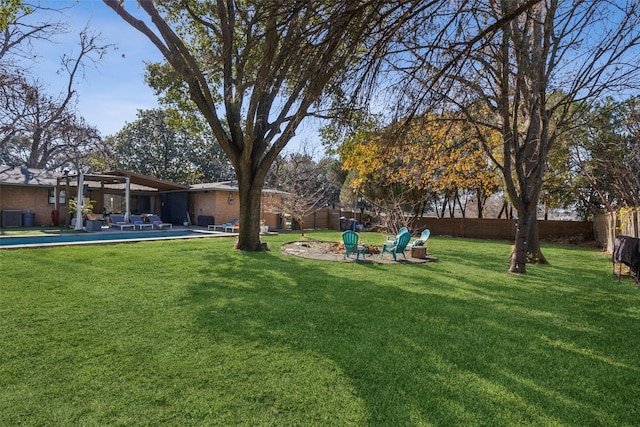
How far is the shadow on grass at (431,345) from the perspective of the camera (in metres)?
2.64

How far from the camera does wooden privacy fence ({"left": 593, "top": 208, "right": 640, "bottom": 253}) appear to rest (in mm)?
9633

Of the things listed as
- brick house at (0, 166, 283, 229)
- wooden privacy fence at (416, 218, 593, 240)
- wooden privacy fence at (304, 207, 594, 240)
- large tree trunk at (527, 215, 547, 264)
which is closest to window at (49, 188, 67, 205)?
brick house at (0, 166, 283, 229)

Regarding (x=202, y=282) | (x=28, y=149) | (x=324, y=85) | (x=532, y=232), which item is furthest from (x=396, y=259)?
A: (x=28, y=149)

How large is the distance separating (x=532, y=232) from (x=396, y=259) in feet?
14.0

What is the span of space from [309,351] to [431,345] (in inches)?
51.7

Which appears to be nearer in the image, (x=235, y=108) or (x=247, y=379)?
(x=247, y=379)

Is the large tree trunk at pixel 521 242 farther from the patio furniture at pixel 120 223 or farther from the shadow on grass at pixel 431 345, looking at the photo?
the patio furniture at pixel 120 223

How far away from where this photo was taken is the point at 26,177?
63.0 feet

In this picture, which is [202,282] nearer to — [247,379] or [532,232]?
[247,379]

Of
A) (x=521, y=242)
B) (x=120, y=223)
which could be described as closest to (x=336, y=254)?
(x=521, y=242)

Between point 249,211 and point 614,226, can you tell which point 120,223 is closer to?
point 249,211

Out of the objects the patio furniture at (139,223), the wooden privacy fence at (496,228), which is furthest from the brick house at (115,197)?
the wooden privacy fence at (496,228)

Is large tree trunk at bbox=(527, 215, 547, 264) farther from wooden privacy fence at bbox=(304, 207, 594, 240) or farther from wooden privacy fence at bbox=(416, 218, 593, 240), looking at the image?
wooden privacy fence at bbox=(416, 218, 593, 240)

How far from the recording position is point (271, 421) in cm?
240
